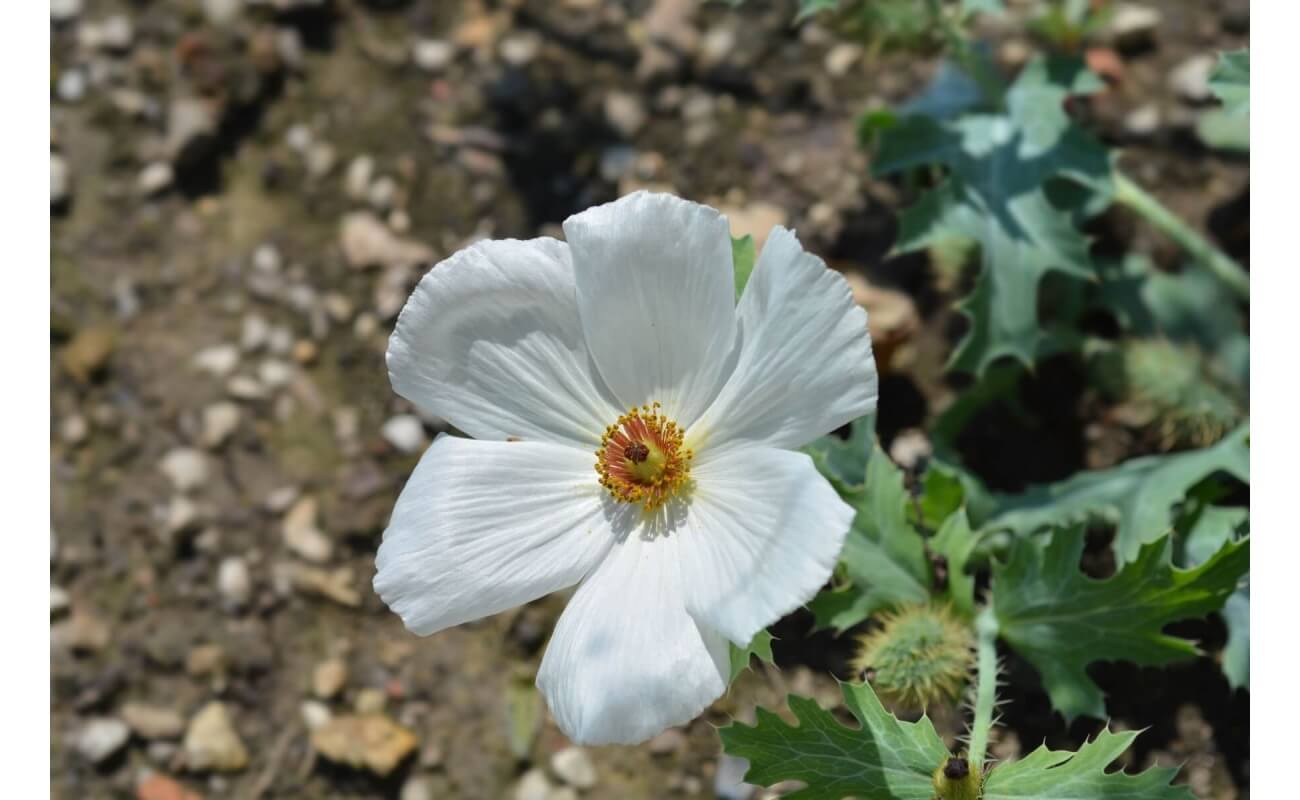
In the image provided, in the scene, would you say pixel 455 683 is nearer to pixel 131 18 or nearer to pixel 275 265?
pixel 275 265

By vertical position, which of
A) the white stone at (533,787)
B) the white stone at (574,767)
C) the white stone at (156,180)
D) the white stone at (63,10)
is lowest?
the white stone at (533,787)

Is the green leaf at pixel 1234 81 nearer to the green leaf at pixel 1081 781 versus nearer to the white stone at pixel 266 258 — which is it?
the green leaf at pixel 1081 781

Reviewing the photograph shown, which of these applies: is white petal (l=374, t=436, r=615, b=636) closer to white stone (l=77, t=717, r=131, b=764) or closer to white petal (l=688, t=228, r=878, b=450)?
white petal (l=688, t=228, r=878, b=450)

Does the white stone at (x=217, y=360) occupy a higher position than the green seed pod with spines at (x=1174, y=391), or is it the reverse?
the green seed pod with spines at (x=1174, y=391)

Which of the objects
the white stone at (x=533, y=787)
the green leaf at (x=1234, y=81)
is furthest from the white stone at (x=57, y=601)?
the green leaf at (x=1234, y=81)

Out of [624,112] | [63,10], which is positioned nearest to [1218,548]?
[624,112]

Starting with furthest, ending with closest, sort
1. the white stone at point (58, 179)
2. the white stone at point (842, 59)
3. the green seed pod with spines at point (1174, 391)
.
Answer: the white stone at point (58, 179)
the white stone at point (842, 59)
the green seed pod with spines at point (1174, 391)
